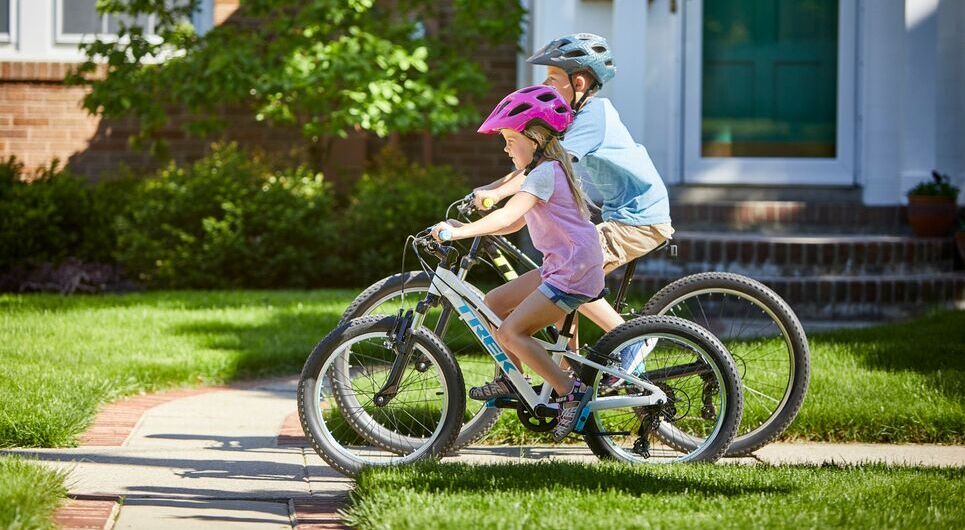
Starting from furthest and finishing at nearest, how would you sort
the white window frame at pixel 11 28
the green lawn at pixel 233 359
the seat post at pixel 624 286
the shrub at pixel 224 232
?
the white window frame at pixel 11 28
the shrub at pixel 224 232
the green lawn at pixel 233 359
the seat post at pixel 624 286

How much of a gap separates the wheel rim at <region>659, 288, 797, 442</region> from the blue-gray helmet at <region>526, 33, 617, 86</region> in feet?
3.29

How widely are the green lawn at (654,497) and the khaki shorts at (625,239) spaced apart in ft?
2.93

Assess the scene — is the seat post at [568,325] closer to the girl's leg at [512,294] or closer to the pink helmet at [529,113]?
the girl's leg at [512,294]

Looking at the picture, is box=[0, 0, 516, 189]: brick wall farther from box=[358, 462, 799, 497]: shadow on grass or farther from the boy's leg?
box=[358, 462, 799, 497]: shadow on grass

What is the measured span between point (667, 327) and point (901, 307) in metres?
5.14

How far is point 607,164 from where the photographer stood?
5.10 meters

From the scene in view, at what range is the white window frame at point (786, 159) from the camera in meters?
10.8

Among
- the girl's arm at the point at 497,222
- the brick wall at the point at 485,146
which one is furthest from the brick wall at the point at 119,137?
the girl's arm at the point at 497,222

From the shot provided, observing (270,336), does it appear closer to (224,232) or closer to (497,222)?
(224,232)

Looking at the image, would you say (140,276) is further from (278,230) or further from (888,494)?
(888,494)

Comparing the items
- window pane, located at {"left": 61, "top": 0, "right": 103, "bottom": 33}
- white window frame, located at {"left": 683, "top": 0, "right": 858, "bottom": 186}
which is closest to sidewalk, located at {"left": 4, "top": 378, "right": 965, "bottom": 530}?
white window frame, located at {"left": 683, "top": 0, "right": 858, "bottom": 186}

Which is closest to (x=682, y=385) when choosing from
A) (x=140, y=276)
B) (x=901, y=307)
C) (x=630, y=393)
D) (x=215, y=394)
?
(x=630, y=393)

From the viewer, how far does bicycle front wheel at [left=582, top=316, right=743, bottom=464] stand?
4770mm

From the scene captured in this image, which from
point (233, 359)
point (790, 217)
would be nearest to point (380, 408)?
point (233, 359)
